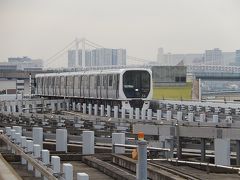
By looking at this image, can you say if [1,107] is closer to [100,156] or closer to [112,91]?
[112,91]

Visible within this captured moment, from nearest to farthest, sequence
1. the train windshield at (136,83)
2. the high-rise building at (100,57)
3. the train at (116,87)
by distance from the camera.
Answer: the train at (116,87) < the train windshield at (136,83) < the high-rise building at (100,57)

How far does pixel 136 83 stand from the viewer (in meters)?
41.8

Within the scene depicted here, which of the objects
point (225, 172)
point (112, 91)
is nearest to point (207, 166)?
point (225, 172)

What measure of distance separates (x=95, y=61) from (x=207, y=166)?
17552 cm

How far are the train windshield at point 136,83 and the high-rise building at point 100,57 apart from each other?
13377 cm

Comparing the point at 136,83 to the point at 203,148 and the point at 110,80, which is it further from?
the point at 203,148

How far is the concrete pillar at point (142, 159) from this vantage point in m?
7.64

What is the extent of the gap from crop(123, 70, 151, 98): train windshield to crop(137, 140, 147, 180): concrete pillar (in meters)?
32.7

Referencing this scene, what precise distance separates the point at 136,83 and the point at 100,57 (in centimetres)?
14553

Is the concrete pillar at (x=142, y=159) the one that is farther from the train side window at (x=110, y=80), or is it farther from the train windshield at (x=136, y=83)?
the train side window at (x=110, y=80)

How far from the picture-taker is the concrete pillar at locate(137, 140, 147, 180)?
764cm

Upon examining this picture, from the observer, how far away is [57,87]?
5516 cm

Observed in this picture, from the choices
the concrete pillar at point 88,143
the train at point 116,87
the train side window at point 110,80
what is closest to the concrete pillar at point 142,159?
the concrete pillar at point 88,143

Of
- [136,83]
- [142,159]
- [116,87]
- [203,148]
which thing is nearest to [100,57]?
[136,83]
